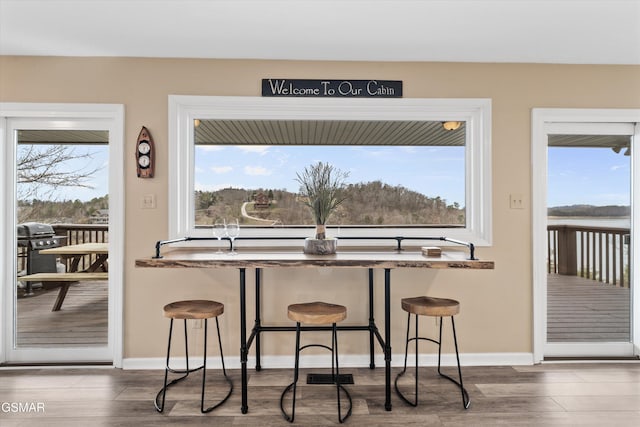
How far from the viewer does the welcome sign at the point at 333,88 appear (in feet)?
10.0

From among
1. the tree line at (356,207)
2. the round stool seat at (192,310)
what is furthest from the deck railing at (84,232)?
the round stool seat at (192,310)

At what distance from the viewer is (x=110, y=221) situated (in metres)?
3.03

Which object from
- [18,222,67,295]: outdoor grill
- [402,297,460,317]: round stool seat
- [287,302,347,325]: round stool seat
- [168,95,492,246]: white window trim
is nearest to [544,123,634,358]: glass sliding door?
[168,95,492,246]: white window trim

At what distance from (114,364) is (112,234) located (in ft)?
Answer: 3.41

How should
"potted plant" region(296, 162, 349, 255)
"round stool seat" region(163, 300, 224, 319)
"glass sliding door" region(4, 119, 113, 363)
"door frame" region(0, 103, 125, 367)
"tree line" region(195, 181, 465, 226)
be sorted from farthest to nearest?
"tree line" region(195, 181, 465, 226)
"glass sliding door" region(4, 119, 113, 363)
"door frame" region(0, 103, 125, 367)
"potted plant" region(296, 162, 349, 255)
"round stool seat" region(163, 300, 224, 319)

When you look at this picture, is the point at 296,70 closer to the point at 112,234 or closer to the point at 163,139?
the point at 163,139

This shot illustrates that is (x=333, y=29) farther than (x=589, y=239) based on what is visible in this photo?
No

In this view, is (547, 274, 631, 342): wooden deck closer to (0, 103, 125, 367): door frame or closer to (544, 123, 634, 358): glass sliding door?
(544, 123, 634, 358): glass sliding door

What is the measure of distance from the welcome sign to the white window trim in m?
0.05

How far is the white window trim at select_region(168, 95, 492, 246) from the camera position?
119 inches

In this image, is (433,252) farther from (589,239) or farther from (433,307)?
(589,239)

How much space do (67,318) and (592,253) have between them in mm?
4555

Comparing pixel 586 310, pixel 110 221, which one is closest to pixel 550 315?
pixel 586 310

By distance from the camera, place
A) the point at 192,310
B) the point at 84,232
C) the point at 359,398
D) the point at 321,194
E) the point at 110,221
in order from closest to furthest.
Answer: the point at 192,310
the point at 359,398
the point at 321,194
the point at 110,221
the point at 84,232
